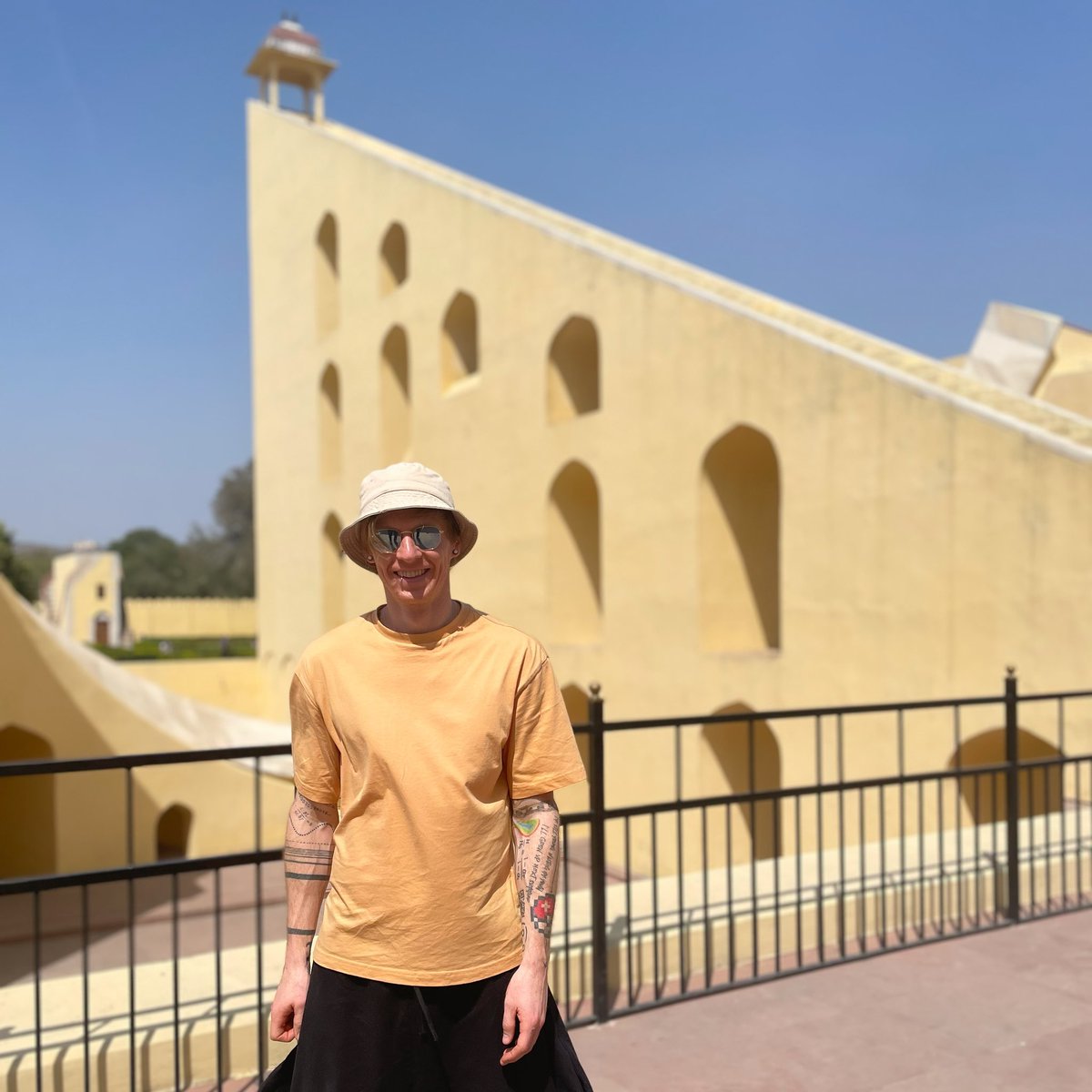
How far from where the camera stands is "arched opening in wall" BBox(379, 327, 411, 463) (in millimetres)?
18562

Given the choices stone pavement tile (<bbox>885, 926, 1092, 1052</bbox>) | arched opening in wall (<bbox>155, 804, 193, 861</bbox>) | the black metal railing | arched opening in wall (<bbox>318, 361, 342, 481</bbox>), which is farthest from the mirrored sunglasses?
arched opening in wall (<bbox>318, 361, 342, 481</bbox>)

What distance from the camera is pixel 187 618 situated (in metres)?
48.5

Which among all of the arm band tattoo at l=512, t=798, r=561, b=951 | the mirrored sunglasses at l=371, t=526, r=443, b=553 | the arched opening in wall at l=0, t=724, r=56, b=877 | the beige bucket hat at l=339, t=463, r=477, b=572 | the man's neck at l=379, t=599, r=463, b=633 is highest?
the beige bucket hat at l=339, t=463, r=477, b=572

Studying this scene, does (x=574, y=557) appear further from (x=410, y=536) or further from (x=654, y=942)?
(x=410, y=536)

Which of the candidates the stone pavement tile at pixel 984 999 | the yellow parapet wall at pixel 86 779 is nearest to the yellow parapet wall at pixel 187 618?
the yellow parapet wall at pixel 86 779

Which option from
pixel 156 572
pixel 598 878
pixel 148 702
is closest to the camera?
pixel 598 878

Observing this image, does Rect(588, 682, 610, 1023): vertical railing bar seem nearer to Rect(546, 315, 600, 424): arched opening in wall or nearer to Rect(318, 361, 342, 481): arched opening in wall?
Rect(546, 315, 600, 424): arched opening in wall

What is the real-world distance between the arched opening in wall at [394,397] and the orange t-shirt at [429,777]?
16.7 m

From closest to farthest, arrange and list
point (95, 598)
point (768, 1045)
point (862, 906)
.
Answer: point (768, 1045)
point (862, 906)
point (95, 598)

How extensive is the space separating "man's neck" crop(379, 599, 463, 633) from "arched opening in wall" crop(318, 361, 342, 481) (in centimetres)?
1952

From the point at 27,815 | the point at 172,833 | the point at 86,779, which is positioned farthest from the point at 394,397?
the point at 27,815

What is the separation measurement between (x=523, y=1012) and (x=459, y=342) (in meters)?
15.8

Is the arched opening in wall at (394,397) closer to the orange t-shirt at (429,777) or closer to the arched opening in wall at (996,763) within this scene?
the arched opening in wall at (996,763)

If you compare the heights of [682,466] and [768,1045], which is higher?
[682,466]
